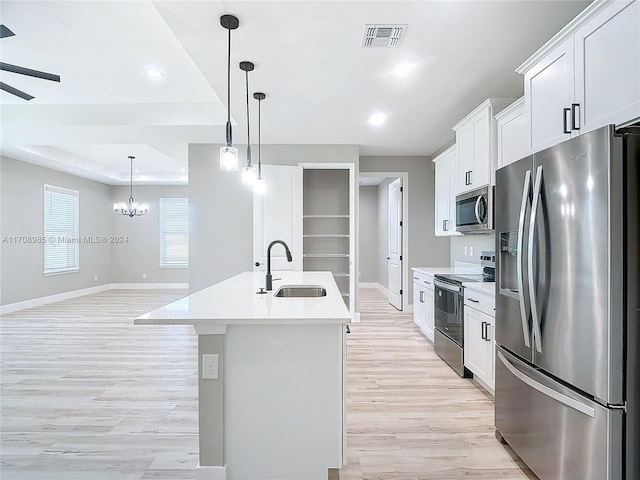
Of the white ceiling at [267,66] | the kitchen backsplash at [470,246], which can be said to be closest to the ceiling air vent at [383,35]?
the white ceiling at [267,66]

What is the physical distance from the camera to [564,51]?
6.61ft

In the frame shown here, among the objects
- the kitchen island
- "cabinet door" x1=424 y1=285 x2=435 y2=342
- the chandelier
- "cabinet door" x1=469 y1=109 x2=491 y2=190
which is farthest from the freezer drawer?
the chandelier

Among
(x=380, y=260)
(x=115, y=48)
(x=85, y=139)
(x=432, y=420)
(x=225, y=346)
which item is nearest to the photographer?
(x=225, y=346)

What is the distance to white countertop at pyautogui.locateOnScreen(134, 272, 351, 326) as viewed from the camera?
5.60 ft

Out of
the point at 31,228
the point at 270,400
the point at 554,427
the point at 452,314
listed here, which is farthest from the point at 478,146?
the point at 31,228

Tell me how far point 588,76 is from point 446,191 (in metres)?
3.03

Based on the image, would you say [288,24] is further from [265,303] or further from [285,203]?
[285,203]

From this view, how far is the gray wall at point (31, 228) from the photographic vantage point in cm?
637

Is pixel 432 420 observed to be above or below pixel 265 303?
below

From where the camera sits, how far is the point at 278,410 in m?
1.85

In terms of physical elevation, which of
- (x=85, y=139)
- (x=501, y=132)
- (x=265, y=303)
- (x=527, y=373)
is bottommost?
(x=527, y=373)

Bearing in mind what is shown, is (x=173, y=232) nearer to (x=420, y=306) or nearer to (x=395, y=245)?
(x=395, y=245)

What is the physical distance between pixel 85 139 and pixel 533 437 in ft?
18.8

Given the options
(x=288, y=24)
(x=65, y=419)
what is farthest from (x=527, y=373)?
(x=65, y=419)
